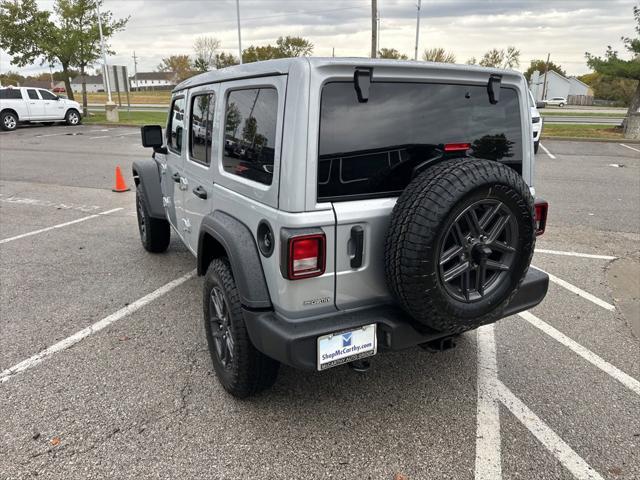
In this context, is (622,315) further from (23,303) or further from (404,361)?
(23,303)

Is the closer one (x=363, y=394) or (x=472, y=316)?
(x=472, y=316)

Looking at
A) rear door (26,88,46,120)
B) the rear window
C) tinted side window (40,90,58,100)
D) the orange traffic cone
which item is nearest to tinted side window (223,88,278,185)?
the rear window

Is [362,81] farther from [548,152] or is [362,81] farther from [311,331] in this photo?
[548,152]

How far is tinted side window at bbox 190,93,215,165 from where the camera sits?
124 inches

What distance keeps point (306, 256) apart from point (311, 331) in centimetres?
36

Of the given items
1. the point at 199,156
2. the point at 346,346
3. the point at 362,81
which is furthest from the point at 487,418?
the point at 199,156

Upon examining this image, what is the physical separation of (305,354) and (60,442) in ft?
4.74

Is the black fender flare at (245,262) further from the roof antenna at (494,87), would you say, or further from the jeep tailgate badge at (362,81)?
the roof antenna at (494,87)

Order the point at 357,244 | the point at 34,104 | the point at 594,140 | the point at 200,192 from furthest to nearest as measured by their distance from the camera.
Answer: the point at 34,104 → the point at 594,140 → the point at 200,192 → the point at 357,244

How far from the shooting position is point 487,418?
2.67 meters

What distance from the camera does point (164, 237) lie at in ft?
17.3

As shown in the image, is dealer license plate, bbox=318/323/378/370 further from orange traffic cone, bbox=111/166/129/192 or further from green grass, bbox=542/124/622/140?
green grass, bbox=542/124/622/140

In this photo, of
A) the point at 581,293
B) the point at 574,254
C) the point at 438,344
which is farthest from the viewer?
the point at 574,254

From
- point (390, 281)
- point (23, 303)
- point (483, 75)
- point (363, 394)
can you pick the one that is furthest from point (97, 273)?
point (483, 75)
